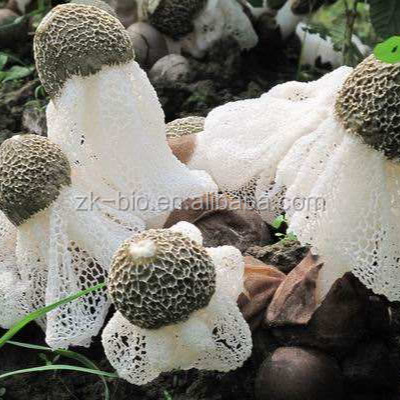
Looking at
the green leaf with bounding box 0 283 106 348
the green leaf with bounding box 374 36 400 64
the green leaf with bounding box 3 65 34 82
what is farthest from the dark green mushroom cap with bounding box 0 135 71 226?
the green leaf with bounding box 3 65 34 82

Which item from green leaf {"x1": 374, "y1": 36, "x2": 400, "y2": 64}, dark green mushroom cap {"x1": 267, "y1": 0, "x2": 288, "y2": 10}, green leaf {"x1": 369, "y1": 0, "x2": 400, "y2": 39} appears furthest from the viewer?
dark green mushroom cap {"x1": 267, "y1": 0, "x2": 288, "y2": 10}

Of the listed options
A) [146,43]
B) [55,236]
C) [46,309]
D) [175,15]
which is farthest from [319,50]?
[46,309]

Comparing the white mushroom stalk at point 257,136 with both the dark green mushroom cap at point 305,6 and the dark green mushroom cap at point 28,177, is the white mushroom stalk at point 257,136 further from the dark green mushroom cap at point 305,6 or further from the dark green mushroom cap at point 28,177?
the dark green mushroom cap at point 305,6

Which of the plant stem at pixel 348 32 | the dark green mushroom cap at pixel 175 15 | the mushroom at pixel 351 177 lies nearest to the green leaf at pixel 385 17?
the plant stem at pixel 348 32

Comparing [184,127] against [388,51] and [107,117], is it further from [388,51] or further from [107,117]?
[388,51]

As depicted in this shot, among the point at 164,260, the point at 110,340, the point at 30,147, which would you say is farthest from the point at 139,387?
the point at 30,147

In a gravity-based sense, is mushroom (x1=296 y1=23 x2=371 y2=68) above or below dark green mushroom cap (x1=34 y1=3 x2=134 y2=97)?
below

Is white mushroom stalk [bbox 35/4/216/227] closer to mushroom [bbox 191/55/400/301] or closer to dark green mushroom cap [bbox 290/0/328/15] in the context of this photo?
mushroom [bbox 191/55/400/301]
